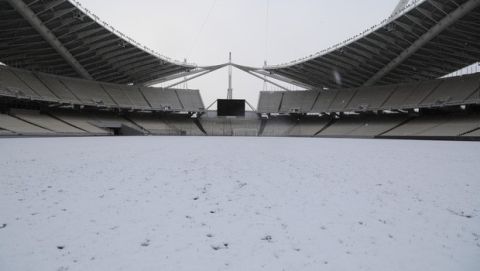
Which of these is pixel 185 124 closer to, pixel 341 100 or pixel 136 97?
pixel 136 97

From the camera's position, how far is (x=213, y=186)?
6117 mm

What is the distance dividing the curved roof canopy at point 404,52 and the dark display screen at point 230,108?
8497 millimetres

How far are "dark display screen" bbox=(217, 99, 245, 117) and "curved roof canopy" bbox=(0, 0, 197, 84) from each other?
30.0ft

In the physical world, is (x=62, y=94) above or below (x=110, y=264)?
above

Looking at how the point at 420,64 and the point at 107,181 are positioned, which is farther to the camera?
the point at 420,64

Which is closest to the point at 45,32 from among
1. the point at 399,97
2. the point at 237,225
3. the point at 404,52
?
the point at 237,225

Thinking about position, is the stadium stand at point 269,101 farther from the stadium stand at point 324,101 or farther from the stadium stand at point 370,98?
the stadium stand at point 370,98

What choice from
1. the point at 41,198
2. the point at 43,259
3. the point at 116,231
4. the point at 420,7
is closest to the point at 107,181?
the point at 41,198

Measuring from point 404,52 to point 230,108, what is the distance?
3167 centimetres

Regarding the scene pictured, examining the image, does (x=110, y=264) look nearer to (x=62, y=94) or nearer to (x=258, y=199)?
(x=258, y=199)

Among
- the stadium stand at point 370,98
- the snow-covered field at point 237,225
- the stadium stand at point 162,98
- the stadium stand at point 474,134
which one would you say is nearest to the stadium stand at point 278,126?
the stadium stand at point 370,98

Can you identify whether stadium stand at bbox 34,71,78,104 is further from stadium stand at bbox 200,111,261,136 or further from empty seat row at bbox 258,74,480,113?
empty seat row at bbox 258,74,480,113

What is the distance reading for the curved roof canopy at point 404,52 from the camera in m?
30.1

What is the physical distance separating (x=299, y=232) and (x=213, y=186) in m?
2.94
